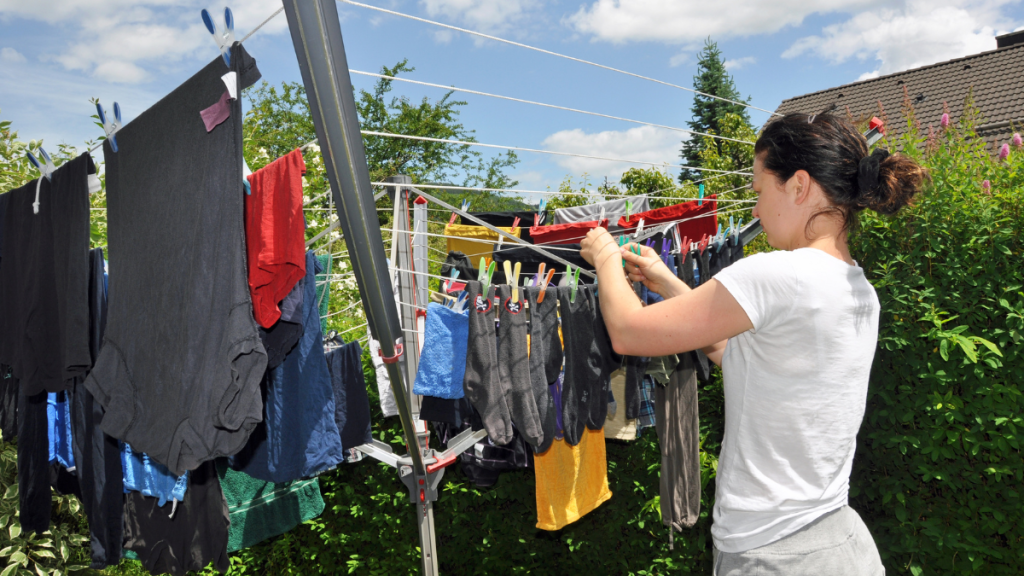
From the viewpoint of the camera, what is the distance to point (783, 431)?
3.64ft

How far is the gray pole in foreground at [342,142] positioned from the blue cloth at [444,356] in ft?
1.35

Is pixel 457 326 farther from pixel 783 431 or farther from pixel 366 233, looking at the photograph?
pixel 783 431

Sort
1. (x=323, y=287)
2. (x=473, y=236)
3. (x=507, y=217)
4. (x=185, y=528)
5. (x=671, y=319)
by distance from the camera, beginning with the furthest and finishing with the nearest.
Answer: (x=507, y=217) < (x=473, y=236) < (x=323, y=287) < (x=185, y=528) < (x=671, y=319)

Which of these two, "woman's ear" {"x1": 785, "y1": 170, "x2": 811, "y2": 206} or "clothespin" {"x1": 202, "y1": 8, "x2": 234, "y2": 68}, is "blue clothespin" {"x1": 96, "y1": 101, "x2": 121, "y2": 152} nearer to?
"clothespin" {"x1": 202, "y1": 8, "x2": 234, "y2": 68}

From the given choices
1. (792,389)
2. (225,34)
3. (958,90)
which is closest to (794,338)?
(792,389)

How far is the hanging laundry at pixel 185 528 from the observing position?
196 centimetres

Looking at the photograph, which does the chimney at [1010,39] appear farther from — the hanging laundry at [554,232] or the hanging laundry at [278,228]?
the hanging laundry at [278,228]

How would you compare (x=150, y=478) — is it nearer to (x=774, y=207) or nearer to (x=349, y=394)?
(x=349, y=394)

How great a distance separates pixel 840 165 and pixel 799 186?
77mm

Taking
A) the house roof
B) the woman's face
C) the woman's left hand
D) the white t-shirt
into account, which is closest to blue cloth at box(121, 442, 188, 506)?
the woman's left hand

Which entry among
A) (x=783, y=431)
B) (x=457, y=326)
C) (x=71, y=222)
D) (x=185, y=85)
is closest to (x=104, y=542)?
(x=71, y=222)

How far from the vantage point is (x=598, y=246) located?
123 centimetres

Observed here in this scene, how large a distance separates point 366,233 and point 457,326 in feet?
2.38

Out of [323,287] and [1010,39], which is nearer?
[323,287]
